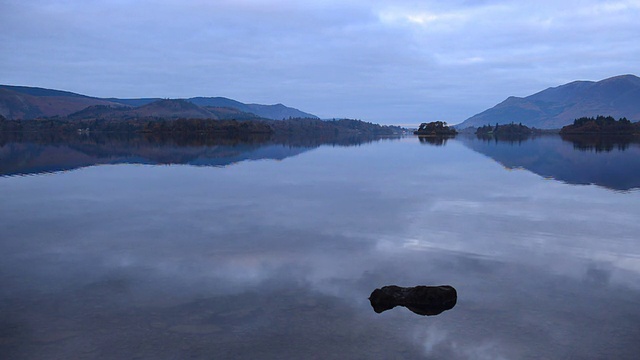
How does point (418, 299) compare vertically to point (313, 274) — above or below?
above

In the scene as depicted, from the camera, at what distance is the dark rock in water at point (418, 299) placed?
16.6 m

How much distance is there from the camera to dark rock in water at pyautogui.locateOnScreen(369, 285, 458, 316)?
16.6 m

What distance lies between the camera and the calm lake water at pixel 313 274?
46.0ft

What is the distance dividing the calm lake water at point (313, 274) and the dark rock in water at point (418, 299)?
43cm

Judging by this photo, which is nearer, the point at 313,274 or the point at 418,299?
the point at 418,299

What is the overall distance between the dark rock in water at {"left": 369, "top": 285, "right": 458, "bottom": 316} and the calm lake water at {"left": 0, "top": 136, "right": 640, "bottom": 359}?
429mm

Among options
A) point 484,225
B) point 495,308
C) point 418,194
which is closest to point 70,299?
point 495,308

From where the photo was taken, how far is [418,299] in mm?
16891

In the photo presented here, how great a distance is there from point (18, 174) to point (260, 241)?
51636mm

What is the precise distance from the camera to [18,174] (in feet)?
201

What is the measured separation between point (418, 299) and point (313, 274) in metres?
5.03

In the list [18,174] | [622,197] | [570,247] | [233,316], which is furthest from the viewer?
[18,174]

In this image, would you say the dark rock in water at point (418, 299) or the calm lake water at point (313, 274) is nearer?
the calm lake water at point (313, 274)

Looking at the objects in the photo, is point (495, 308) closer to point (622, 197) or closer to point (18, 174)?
point (622, 197)
